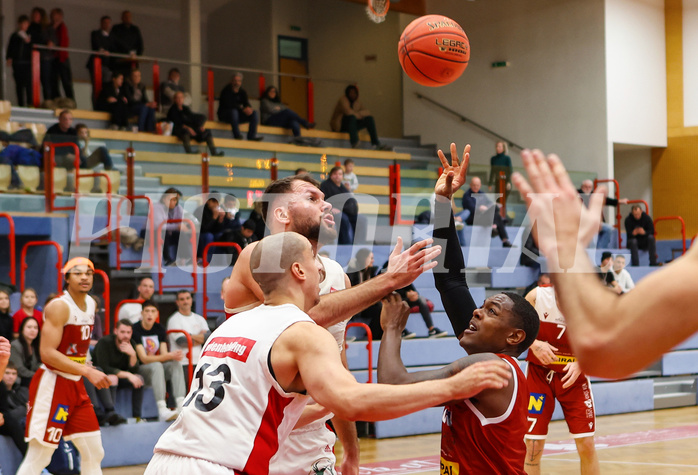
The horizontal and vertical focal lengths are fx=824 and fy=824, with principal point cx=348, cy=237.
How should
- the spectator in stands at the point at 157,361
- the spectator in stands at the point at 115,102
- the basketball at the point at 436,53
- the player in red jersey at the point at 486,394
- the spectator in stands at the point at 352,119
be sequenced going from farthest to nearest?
1. the spectator in stands at the point at 352,119
2. the spectator in stands at the point at 115,102
3. the spectator in stands at the point at 157,361
4. the basketball at the point at 436,53
5. the player in red jersey at the point at 486,394

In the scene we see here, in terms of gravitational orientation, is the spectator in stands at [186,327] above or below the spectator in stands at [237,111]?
below

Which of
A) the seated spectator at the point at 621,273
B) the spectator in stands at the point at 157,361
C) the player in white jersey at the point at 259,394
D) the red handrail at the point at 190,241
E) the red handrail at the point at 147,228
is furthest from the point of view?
the seated spectator at the point at 621,273

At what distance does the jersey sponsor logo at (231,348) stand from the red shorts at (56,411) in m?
4.18

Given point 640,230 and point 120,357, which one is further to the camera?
point 640,230

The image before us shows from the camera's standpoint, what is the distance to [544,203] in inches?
68.1

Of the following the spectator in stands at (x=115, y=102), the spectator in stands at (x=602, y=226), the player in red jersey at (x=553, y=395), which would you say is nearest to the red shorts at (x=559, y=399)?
the player in red jersey at (x=553, y=395)

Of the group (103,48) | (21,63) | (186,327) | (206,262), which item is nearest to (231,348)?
(186,327)

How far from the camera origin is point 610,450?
28.5 ft

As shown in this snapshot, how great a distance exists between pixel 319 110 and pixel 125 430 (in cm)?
1263

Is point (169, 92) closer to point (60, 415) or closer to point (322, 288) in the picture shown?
point (60, 415)

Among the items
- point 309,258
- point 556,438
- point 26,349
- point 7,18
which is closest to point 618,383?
point 556,438

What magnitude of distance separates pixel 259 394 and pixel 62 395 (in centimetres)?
441

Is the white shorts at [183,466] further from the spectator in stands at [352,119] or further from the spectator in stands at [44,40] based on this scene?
the spectator in stands at [352,119]

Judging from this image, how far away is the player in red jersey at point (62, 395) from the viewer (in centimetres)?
637
